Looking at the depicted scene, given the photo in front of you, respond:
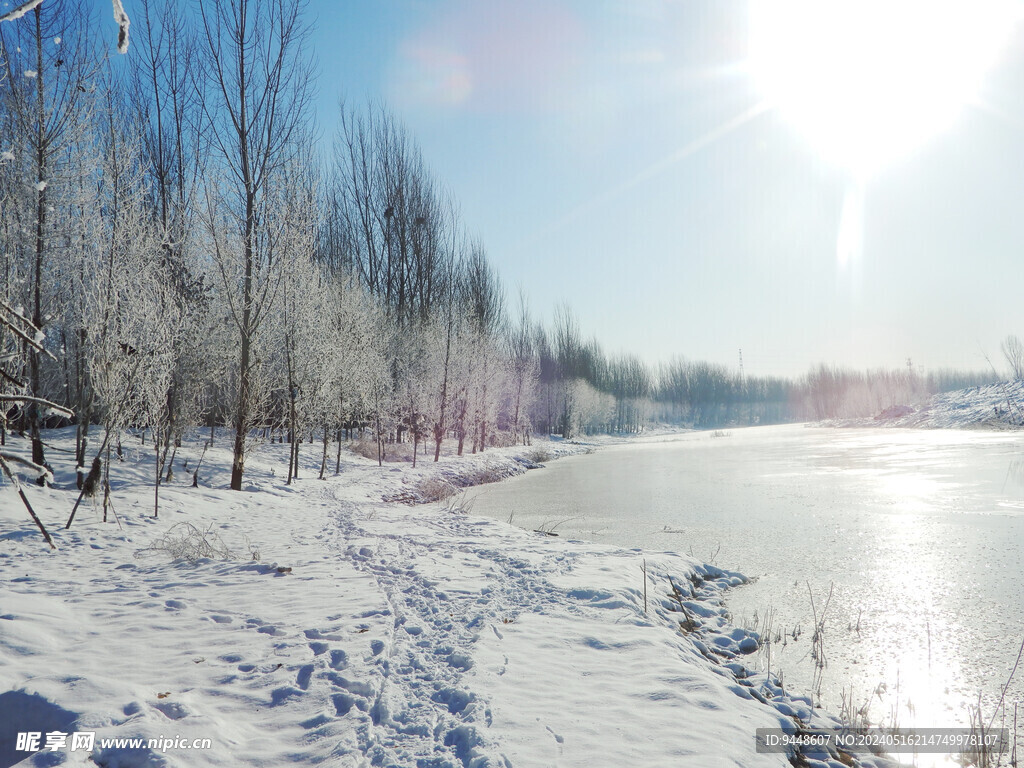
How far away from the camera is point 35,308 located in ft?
29.6

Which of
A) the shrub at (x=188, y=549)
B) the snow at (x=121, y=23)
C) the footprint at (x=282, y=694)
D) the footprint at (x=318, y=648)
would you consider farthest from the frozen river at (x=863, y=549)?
the shrub at (x=188, y=549)

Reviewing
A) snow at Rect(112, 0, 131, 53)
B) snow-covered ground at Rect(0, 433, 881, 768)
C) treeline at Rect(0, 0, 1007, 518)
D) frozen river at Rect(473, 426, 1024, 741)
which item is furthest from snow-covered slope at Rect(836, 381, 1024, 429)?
snow at Rect(112, 0, 131, 53)

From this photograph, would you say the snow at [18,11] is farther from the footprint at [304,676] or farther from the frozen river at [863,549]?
the frozen river at [863,549]

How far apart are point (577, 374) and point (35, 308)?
4299cm

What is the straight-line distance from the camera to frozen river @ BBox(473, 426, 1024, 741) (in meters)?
3.99

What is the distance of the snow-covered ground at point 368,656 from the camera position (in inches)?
104

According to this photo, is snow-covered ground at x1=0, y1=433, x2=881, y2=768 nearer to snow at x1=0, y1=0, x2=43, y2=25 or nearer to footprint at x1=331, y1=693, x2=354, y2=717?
footprint at x1=331, y1=693, x2=354, y2=717

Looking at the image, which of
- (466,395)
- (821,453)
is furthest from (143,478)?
(821,453)

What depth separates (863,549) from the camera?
717 centimetres

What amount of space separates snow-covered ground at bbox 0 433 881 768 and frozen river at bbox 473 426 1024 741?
703 millimetres

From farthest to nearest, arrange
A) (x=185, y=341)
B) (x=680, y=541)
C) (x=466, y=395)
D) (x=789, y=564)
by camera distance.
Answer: (x=466, y=395)
(x=185, y=341)
(x=680, y=541)
(x=789, y=564)

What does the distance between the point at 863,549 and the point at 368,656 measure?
21.6ft

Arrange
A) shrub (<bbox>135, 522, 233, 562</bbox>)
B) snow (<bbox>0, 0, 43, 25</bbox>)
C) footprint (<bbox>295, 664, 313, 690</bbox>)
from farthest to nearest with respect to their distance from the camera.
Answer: shrub (<bbox>135, 522, 233, 562</bbox>) → footprint (<bbox>295, 664, 313, 690</bbox>) → snow (<bbox>0, 0, 43, 25</bbox>)

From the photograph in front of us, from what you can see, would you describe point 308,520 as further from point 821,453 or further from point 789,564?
point 821,453
